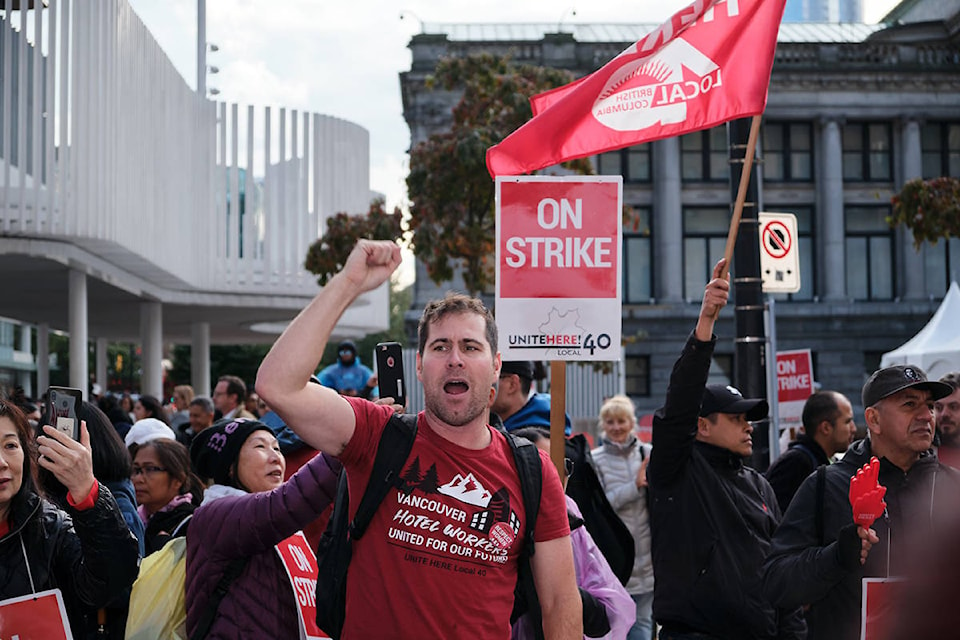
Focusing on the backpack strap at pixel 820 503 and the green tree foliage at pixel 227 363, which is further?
the green tree foliage at pixel 227 363

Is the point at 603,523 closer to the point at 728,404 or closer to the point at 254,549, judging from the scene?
the point at 728,404

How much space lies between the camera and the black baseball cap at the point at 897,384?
4.97 metres

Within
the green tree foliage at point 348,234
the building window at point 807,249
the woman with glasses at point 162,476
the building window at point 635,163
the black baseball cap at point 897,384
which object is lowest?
the woman with glasses at point 162,476

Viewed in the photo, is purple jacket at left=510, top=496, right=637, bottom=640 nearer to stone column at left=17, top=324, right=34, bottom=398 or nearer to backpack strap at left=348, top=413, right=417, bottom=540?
backpack strap at left=348, top=413, right=417, bottom=540

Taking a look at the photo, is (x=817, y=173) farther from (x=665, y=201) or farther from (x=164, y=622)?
(x=164, y=622)

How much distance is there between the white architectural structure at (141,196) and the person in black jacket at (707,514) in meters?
15.7

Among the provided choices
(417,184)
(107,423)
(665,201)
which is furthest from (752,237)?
(665,201)

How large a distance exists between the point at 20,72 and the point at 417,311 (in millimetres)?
21058

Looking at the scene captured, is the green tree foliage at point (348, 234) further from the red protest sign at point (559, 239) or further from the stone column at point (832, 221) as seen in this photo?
the stone column at point (832, 221)

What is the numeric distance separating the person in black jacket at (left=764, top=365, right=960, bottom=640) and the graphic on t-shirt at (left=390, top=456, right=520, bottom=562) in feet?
5.03

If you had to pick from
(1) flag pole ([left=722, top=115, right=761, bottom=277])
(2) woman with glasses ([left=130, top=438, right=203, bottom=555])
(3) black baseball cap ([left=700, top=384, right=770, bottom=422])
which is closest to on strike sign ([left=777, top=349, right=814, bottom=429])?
(1) flag pole ([left=722, top=115, right=761, bottom=277])

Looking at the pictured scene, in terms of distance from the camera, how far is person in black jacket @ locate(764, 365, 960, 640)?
4.64 meters

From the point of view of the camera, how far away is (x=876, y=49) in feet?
141

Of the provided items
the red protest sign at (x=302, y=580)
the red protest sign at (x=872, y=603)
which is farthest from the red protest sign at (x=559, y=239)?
the red protest sign at (x=872, y=603)
